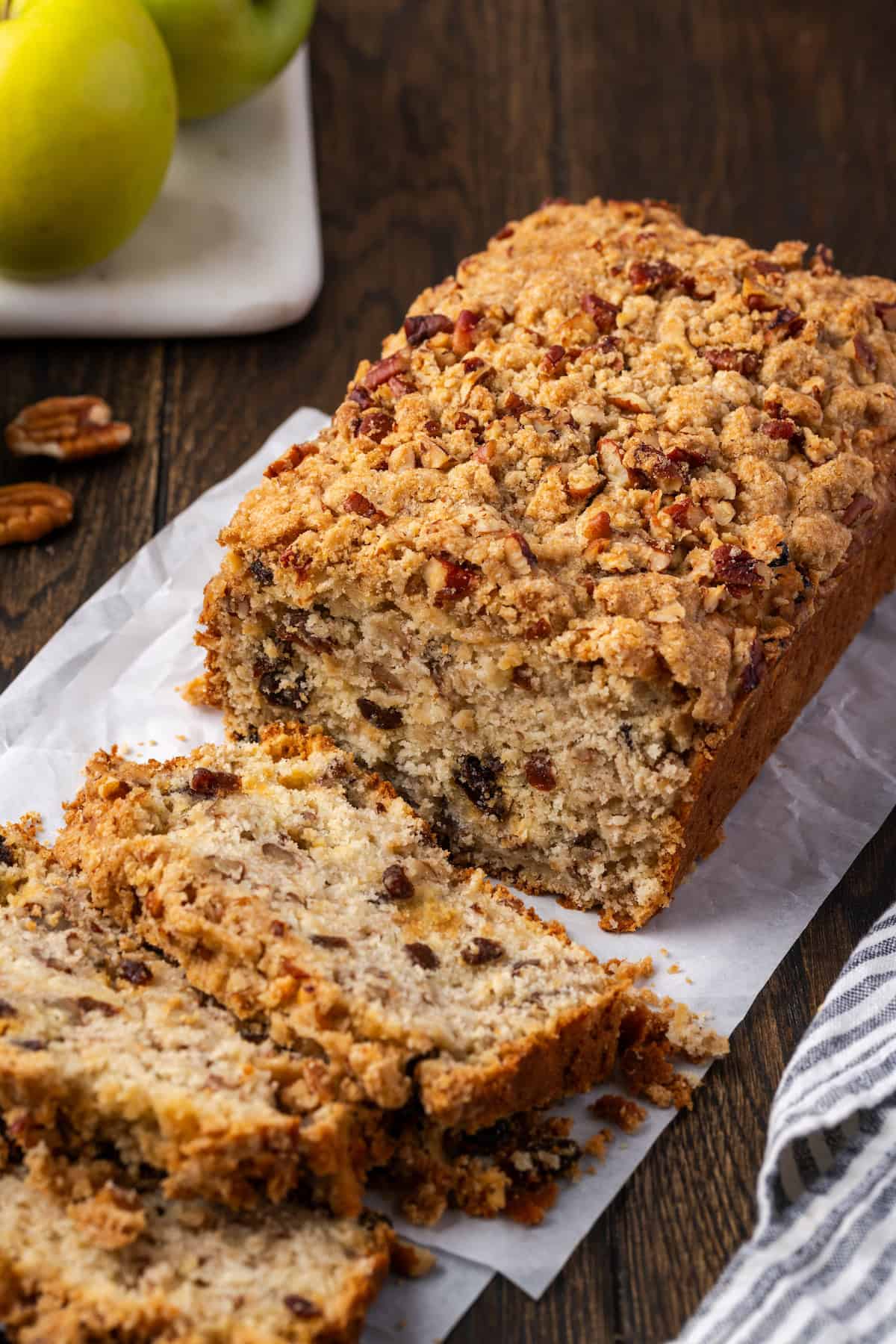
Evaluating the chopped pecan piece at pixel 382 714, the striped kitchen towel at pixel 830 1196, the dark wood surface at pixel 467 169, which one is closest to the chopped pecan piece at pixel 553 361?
the chopped pecan piece at pixel 382 714

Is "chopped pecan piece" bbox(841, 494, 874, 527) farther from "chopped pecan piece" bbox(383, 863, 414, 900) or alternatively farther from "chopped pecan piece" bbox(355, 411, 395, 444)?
"chopped pecan piece" bbox(383, 863, 414, 900)

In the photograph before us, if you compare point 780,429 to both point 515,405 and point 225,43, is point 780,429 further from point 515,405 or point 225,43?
point 225,43

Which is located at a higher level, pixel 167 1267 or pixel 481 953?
pixel 481 953

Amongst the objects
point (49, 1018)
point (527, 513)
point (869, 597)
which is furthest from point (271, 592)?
point (869, 597)

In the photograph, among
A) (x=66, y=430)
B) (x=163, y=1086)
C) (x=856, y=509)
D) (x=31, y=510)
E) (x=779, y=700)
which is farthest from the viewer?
(x=66, y=430)

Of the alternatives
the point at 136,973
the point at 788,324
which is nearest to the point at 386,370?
the point at 788,324

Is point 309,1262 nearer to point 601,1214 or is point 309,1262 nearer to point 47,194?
point 601,1214
